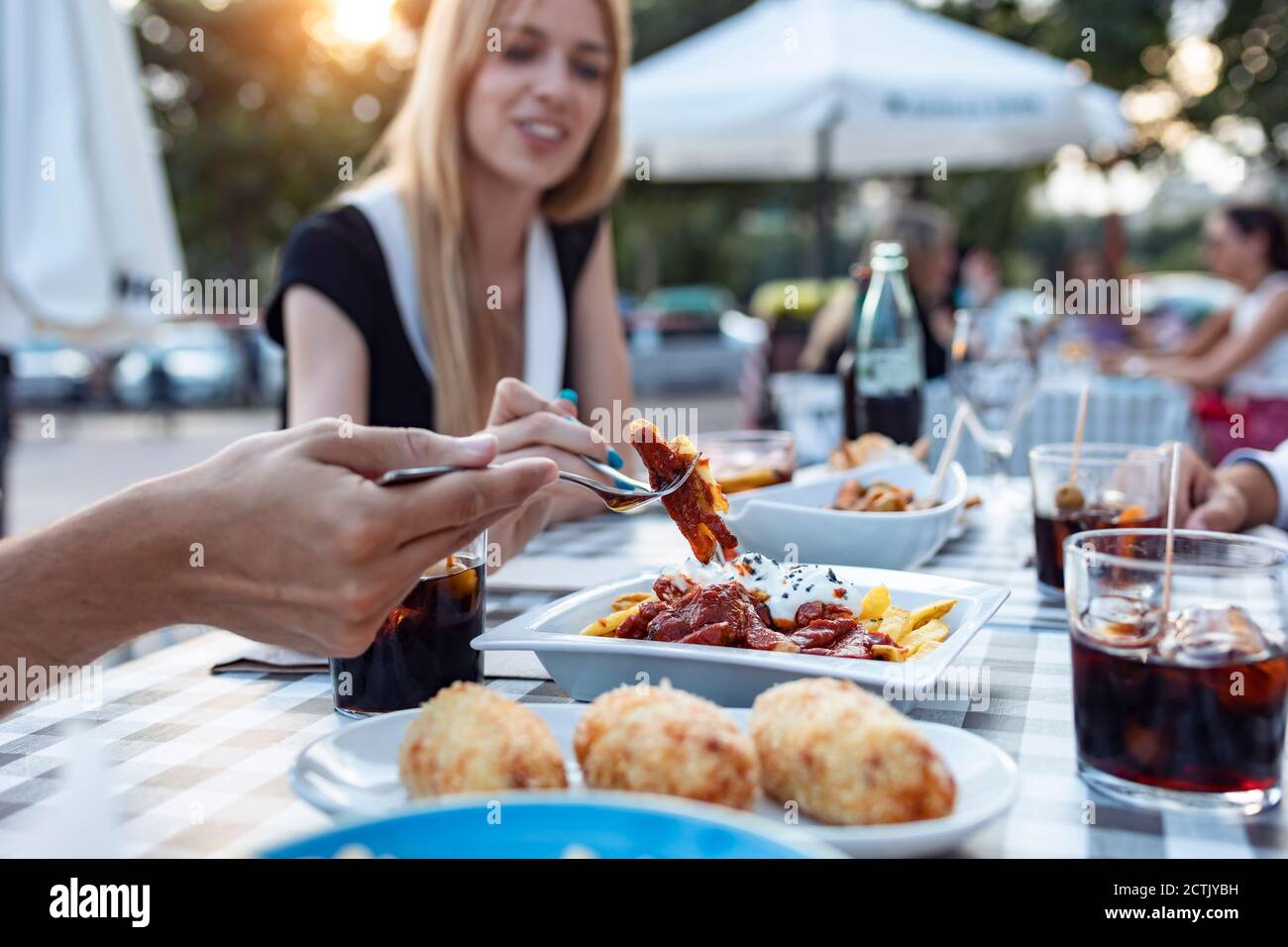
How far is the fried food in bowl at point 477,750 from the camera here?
91cm

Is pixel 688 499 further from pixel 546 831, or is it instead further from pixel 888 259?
pixel 888 259

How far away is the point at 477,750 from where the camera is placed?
914 mm

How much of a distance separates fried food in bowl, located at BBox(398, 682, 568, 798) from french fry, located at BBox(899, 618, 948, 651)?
20.5 inches

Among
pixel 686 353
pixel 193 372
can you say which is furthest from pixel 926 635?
pixel 193 372

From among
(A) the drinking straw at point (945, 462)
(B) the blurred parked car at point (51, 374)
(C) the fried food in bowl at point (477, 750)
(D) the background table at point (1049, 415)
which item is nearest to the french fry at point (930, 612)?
(C) the fried food in bowl at point (477, 750)

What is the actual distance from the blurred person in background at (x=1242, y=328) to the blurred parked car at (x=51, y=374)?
605 inches

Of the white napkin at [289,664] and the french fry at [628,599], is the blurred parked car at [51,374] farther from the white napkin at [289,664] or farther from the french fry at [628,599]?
the french fry at [628,599]

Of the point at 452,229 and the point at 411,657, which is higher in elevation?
the point at 452,229

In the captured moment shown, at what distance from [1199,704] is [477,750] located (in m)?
0.63

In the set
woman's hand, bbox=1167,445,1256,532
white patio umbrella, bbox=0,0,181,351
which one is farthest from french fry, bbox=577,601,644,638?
white patio umbrella, bbox=0,0,181,351

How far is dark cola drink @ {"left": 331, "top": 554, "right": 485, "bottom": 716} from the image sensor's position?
50.1 inches

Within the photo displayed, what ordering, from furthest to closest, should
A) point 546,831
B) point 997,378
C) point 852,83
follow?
point 852,83, point 997,378, point 546,831

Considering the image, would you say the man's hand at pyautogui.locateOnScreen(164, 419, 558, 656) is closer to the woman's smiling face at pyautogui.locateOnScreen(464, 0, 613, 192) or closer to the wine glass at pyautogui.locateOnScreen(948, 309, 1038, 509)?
the wine glass at pyautogui.locateOnScreen(948, 309, 1038, 509)
